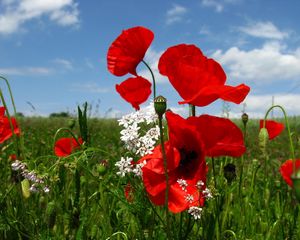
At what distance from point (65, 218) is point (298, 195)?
1707 millimetres

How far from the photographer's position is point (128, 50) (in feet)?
6.06

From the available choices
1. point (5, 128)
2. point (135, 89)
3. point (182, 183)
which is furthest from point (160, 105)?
point (5, 128)

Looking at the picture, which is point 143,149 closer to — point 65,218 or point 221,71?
point 221,71

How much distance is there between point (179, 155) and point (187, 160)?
4.0 inches

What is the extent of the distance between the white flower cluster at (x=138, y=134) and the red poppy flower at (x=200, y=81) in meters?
0.26

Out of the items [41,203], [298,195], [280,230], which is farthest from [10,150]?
[298,195]

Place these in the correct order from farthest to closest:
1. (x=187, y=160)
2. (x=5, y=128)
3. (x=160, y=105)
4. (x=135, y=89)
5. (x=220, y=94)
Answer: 1. (x=5, y=128)
2. (x=135, y=89)
3. (x=187, y=160)
4. (x=220, y=94)
5. (x=160, y=105)

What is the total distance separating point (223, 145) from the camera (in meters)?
1.55

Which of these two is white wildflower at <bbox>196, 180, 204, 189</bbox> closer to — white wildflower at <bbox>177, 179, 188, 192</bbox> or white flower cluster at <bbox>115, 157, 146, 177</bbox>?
white wildflower at <bbox>177, 179, 188, 192</bbox>

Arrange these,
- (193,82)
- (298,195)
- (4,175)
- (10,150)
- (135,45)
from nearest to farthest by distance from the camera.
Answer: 1. (298,195)
2. (193,82)
3. (135,45)
4. (4,175)
5. (10,150)

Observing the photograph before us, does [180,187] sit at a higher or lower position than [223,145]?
lower

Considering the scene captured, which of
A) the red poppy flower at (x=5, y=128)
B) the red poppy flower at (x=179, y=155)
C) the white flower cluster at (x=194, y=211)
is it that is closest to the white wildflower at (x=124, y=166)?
the red poppy flower at (x=179, y=155)

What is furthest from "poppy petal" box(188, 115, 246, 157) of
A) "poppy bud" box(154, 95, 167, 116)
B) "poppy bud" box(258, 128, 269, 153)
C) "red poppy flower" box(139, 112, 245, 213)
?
"poppy bud" box(258, 128, 269, 153)

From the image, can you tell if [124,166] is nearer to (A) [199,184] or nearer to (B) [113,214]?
(A) [199,184]
